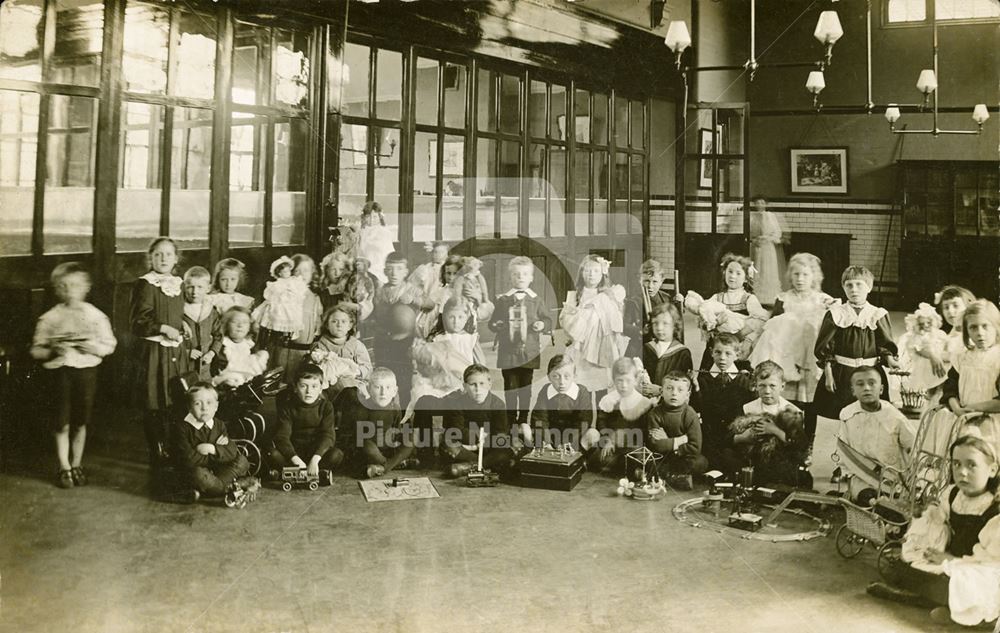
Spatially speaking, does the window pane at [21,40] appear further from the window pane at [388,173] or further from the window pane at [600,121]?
Answer: the window pane at [600,121]

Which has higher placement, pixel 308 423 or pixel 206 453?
pixel 308 423

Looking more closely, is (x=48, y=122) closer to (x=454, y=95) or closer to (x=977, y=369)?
(x=454, y=95)

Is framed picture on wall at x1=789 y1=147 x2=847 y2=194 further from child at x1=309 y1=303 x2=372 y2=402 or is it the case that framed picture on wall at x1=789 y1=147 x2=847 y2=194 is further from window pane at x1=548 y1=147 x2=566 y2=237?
child at x1=309 y1=303 x2=372 y2=402

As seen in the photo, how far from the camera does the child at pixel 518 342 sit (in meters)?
4.21

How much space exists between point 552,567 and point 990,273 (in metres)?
2.30

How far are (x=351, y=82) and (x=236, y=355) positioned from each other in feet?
5.17

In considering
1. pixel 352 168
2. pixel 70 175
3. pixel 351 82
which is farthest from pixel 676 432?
pixel 70 175

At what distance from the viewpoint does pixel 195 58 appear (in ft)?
12.7

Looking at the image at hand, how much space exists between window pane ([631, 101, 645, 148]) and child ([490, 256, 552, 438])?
105 centimetres

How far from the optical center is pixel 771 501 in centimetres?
364

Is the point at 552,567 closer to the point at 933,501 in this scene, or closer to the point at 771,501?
the point at 771,501

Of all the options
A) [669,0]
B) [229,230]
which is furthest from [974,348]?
[229,230]

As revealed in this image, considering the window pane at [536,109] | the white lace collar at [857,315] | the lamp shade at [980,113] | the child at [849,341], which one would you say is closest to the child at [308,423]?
the window pane at [536,109]

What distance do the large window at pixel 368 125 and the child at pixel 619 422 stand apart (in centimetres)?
147
